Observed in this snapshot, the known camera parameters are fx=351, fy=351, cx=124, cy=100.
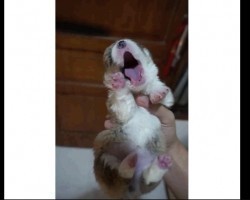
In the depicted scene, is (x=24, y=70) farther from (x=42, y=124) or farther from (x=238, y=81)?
(x=238, y=81)

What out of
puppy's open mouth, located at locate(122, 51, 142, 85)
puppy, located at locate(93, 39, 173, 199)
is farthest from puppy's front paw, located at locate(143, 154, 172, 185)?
puppy's open mouth, located at locate(122, 51, 142, 85)

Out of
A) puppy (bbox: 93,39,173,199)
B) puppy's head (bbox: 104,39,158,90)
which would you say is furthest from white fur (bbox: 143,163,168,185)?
puppy's head (bbox: 104,39,158,90)

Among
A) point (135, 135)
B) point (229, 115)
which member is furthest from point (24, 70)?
point (229, 115)

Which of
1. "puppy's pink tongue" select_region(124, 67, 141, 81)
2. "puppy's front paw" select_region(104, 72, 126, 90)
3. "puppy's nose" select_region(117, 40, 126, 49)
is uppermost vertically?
"puppy's nose" select_region(117, 40, 126, 49)

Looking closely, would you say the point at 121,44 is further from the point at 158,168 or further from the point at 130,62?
the point at 158,168

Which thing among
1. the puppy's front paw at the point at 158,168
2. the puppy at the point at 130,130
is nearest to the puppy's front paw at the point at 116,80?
the puppy at the point at 130,130

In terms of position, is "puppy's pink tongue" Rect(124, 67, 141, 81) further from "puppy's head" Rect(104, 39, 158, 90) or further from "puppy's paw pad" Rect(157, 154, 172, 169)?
"puppy's paw pad" Rect(157, 154, 172, 169)

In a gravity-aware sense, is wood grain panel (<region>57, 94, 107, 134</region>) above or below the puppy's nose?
below
